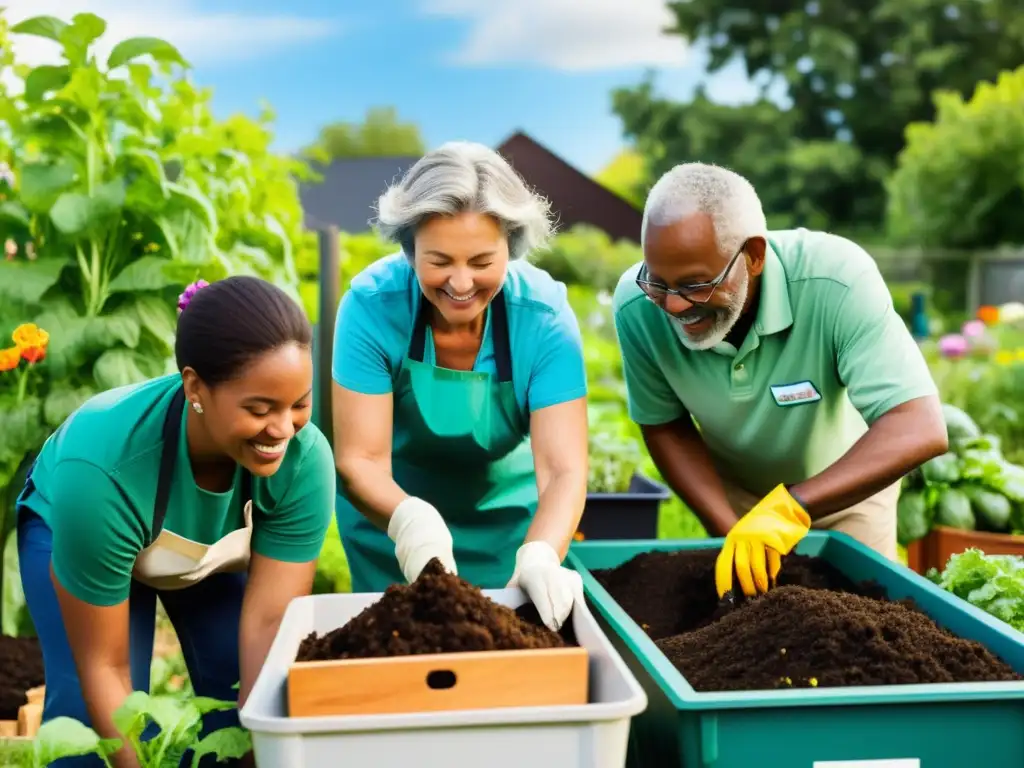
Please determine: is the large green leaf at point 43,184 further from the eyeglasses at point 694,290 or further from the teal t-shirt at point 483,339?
the eyeglasses at point 694,290

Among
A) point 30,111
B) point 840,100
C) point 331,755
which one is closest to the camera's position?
point 331,755

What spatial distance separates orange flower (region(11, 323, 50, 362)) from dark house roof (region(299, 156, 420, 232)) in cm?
1825

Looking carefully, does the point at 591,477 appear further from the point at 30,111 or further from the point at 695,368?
the point at 30,111

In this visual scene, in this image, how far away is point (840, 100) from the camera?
2177cm

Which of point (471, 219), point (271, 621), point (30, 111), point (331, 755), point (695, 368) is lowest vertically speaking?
point (271, 621)

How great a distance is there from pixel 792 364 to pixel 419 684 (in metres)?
1.39

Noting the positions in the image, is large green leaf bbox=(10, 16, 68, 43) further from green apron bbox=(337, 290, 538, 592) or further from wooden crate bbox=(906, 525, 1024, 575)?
wooden crate bbox=(906, 525, 1024, 575)

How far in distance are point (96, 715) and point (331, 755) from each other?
783 millimetres

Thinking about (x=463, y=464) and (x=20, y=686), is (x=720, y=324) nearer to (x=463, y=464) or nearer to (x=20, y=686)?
(x=463, y=464)

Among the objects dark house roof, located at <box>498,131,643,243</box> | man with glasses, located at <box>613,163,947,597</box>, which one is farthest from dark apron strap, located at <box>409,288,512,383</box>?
dark house roof, located at <box>498,131,643,243</box>

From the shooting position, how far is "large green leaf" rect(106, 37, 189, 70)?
321 cm

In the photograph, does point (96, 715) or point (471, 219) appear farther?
point (471, 219)

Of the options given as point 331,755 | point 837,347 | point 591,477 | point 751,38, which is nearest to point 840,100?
point 751,38

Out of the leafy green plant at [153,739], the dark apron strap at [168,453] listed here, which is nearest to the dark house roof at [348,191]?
the dark apron strap at [168,453]
